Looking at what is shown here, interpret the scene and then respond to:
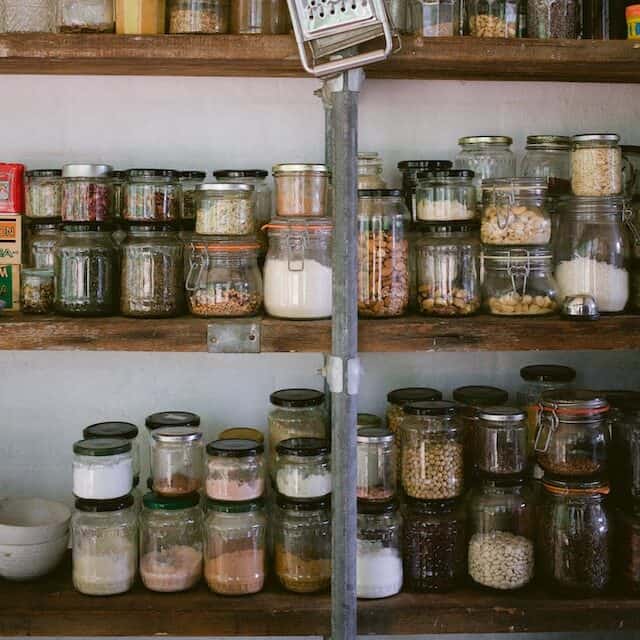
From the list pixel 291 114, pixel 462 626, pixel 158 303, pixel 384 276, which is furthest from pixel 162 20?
pixel 462 626

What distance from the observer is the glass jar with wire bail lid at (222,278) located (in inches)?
63.0

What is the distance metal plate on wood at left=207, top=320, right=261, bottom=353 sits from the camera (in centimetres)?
153

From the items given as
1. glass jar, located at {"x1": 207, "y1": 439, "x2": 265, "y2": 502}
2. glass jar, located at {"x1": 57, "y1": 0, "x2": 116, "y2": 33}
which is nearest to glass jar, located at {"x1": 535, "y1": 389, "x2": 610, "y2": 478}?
glass jar, located at {"x1": 207, "y1": 439, "x2": 265, "y2": 502}

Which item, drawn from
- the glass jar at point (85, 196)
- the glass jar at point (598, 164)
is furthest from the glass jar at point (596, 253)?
the glass jar at point (85, 196)

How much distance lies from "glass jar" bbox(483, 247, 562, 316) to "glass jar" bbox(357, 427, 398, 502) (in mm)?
328

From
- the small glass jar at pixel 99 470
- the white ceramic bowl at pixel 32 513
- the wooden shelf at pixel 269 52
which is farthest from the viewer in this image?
the white ceramic bowl at pixel 32 513

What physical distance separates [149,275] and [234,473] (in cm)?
41

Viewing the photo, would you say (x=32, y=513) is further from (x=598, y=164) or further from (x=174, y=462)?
(x=598, y=164)

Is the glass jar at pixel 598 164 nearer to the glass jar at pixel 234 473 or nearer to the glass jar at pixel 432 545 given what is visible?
the glass jar at pixel 432 545

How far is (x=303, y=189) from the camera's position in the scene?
1611mm

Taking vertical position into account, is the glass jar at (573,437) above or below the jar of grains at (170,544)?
above

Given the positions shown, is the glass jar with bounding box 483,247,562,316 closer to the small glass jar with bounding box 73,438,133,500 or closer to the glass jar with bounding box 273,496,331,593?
the glass jar with bounding box 273,496,331,593

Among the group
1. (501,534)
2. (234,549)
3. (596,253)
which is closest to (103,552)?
(234,549)

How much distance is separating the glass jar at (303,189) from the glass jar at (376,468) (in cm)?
44
